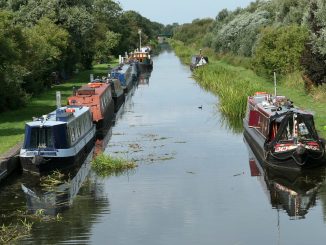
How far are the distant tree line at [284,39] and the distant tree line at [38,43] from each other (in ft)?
45.2

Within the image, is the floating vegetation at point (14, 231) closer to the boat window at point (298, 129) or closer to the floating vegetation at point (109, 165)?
the floating vegetation at point (109, 165)

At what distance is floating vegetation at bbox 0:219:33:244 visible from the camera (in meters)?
17.3

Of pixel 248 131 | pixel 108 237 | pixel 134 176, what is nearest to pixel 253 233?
pixel 108 237

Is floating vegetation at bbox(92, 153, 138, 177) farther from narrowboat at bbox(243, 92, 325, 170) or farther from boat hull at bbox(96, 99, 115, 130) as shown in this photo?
boat hull at bbox(96, 99, 115, 130)

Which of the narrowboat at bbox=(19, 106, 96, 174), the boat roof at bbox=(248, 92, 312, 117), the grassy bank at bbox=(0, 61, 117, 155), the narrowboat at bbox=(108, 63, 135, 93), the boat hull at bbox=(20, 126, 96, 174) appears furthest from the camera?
the narrowboat at bbox=(108, 63, 135, 93)

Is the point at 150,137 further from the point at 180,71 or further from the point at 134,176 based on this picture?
the point at 180,71

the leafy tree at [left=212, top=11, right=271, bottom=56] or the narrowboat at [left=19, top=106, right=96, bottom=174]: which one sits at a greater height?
the leafy tree at [left=212, top=11, right=271, bottom=56]

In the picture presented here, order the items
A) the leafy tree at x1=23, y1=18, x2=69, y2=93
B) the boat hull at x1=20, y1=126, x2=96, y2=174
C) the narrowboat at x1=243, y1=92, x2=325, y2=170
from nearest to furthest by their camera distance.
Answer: the boat hull at x1=20, y1=126, x2=96, y2=174 < the narrowboat at x1=243, y1=92, x2=325, y2=170 < the leafy tree at x1=23, y1=18, x2=69, y2=93

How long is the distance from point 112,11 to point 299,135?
78.7 m

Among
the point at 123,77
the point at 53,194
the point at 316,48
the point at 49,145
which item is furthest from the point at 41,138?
the point at 123,77

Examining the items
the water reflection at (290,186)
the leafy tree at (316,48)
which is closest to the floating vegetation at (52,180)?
the water reflection at (290,186)

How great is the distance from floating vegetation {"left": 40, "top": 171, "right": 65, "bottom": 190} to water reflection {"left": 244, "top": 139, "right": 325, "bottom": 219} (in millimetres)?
6578

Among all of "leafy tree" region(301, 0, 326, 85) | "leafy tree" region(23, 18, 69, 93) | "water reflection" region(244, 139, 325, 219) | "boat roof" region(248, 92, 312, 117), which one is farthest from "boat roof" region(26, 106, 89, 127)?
"leafy tree" region(301, 0, 326, 85)

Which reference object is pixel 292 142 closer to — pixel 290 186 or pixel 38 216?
pixel 290 186
